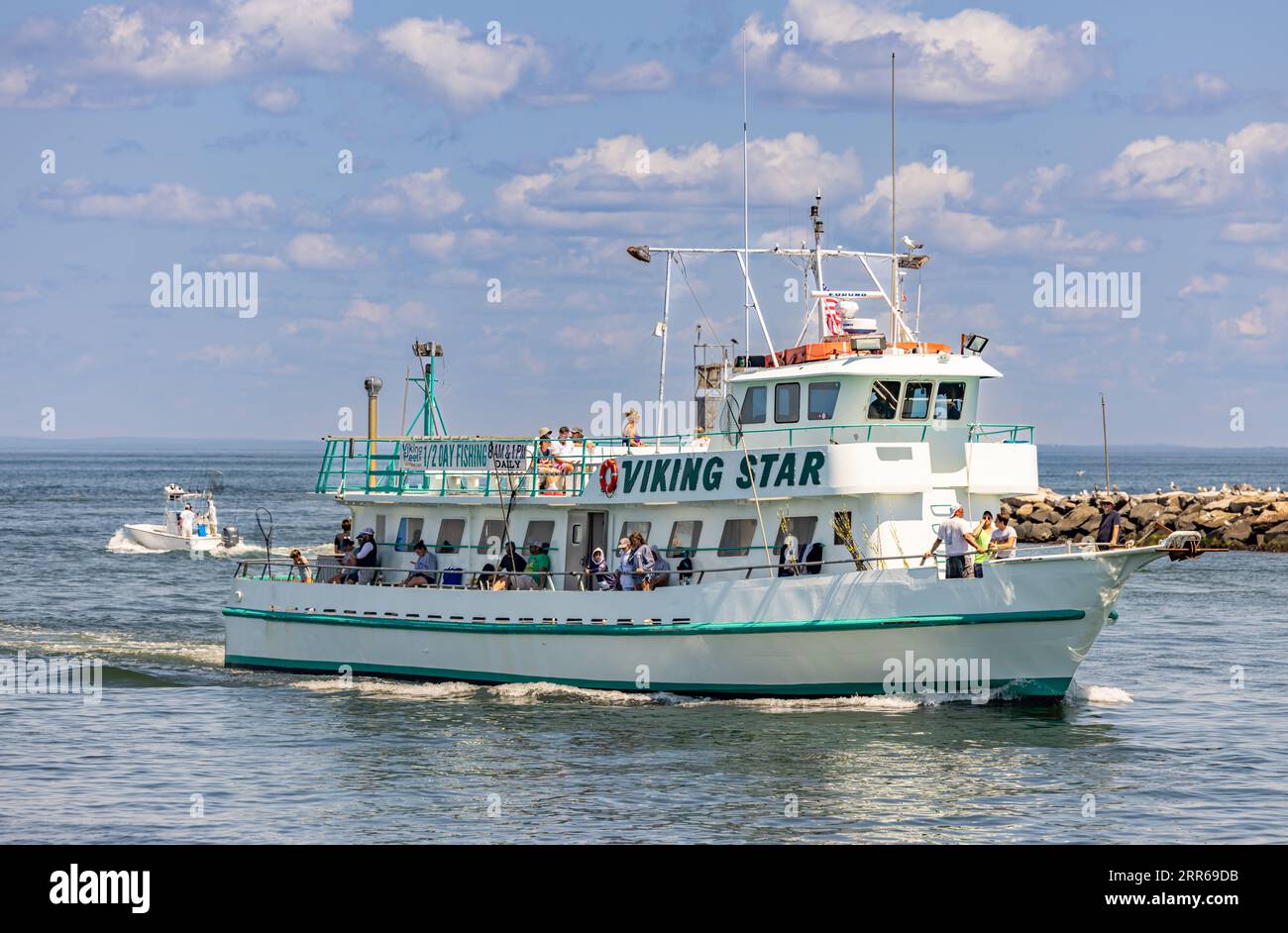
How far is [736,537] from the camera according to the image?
951 inches

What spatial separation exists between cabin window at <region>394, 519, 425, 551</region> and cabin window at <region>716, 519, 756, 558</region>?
20.5 feet

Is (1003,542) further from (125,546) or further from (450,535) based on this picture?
(125,546)

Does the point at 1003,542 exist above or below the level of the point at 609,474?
below

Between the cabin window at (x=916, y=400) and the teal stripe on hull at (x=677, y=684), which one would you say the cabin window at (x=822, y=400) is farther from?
the teal stripe on hull at (x=677, y=684)

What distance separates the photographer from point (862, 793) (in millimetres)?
18766

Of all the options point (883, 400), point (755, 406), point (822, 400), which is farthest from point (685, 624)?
point (883, 400)

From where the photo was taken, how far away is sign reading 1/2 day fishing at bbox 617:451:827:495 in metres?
23.0

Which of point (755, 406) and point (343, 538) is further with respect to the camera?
point (343, 538)

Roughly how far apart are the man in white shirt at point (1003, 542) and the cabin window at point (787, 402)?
3.52 m

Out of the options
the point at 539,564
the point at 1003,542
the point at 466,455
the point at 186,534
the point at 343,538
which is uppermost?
the point at 466,455

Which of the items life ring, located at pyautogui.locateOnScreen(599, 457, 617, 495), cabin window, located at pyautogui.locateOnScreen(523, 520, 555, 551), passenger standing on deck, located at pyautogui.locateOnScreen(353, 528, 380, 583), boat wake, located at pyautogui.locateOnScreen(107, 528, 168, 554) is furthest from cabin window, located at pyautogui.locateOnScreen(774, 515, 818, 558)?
boat wake, located at pyautogui.locateOnScreen(107, 528, 168, 554)

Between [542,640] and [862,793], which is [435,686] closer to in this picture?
[542,640]

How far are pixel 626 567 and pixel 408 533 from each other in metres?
5.65

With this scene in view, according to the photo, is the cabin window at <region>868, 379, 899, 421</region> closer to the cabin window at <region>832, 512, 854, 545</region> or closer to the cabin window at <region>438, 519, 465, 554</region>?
the cabin window at <region>832, 512, 854, 545</region>
